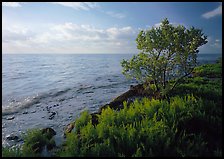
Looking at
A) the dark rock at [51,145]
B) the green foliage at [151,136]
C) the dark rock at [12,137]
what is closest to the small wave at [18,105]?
the dark rock at [12,137]

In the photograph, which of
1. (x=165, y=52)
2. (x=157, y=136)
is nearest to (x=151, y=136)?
(x=157, y=136)

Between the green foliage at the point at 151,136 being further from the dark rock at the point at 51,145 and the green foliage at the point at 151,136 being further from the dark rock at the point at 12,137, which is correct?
the dark rock at the point at 12,137

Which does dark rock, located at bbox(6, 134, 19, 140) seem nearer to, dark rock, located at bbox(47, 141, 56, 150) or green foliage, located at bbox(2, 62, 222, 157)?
green foliage, located at bbox(2, 62, 222, 157)

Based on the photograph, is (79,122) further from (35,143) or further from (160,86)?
(160,86)

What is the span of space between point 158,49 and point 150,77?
6.55 feet

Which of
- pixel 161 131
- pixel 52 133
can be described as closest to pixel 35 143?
pixel 52 133

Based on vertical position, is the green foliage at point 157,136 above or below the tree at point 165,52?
below

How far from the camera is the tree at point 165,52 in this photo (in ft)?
49.1

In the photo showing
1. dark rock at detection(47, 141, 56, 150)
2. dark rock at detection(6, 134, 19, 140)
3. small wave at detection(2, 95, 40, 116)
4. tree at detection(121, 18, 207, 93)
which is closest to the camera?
dark rock at detection(47, 141, 56, 150)

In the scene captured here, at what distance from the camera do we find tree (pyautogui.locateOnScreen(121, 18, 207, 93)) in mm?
14953

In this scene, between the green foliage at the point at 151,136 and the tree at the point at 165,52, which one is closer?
the green foliage at the point at 151,136

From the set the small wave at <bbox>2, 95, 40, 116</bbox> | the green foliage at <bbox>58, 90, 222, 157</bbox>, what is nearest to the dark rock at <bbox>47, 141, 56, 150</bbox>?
the green foliage at <bbox>58, 90, 222, 157</bbox>

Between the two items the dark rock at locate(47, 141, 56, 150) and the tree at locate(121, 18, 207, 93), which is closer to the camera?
the dark rock at locate(47, 141, 56, 150)

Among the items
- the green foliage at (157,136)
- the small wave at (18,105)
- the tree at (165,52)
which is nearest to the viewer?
the green foliage at (157,136)
